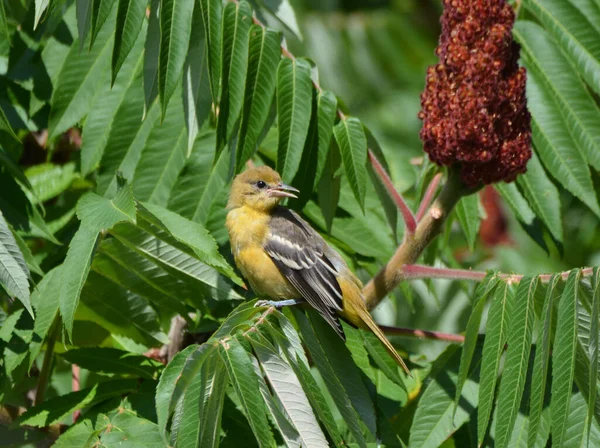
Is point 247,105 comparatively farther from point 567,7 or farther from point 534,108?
point 567,7

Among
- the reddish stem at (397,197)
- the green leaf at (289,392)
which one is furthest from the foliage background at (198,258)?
the reddish stem at (397,197)

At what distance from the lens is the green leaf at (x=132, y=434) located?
4.00m

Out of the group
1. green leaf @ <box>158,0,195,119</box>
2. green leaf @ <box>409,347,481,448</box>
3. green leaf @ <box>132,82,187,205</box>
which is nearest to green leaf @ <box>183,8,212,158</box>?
green leaf @ <box>158,0,195,119</box>

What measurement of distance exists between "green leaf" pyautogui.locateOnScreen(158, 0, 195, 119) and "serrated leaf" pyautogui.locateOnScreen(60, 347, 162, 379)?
1.27m

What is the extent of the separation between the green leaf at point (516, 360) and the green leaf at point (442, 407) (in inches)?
18.8

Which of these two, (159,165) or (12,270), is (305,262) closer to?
(159,165)

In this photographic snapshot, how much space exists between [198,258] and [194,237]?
0.31 m

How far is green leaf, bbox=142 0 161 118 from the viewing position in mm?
4621

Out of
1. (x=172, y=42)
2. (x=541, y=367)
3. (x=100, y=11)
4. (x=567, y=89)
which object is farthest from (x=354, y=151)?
(x=541, y=367)

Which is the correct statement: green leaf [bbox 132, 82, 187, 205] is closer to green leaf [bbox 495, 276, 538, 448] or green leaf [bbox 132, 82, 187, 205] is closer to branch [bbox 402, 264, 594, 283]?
branch [bbox 402, 264, 594, 283]

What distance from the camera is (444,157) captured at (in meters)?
4.87

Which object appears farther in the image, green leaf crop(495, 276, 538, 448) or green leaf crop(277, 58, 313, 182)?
green leaf crop(277, 58, 313, 182)

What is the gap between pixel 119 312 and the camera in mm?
4820

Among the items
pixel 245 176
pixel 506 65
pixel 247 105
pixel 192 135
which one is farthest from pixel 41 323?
pixel 506 65
